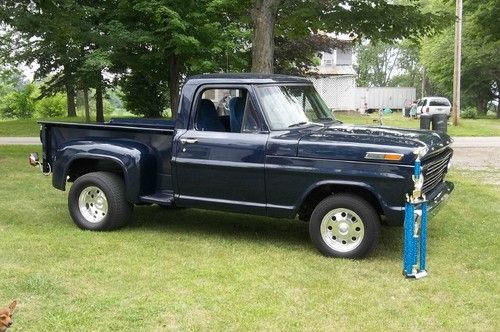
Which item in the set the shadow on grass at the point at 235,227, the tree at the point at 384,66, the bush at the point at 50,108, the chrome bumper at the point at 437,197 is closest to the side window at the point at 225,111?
the shadow on grass at the point at 235,227

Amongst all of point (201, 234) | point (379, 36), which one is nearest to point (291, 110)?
point (201, 234)

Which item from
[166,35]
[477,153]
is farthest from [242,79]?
[166,35]

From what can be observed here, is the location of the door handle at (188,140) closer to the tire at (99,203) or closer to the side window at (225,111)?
the side window at (225,111)

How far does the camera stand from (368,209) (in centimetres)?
602

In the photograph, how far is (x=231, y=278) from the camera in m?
5.55

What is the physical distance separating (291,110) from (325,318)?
2.86 metres

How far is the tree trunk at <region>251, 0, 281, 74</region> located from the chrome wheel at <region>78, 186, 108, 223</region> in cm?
597

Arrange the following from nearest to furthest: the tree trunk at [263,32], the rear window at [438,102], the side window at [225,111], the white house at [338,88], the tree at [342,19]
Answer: the side window at [225,111] < the tree at [342,19] < the tree trunk at [263,32] < the rear window at [438,102] < the white house at [338,88]

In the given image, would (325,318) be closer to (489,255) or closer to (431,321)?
(431,321)

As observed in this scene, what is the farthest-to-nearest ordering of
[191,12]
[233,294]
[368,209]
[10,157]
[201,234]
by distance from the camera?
[191,12], [10,157], [201,234], [368,209], [233,294]

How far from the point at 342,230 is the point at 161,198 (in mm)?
2189

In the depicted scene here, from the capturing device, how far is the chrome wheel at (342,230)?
612 centimetres

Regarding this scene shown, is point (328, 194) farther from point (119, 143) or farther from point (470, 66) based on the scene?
point (470, 66)

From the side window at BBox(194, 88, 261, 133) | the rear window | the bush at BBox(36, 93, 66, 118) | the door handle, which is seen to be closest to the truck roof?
the side window at BBox(194, 88, 261, 133)
